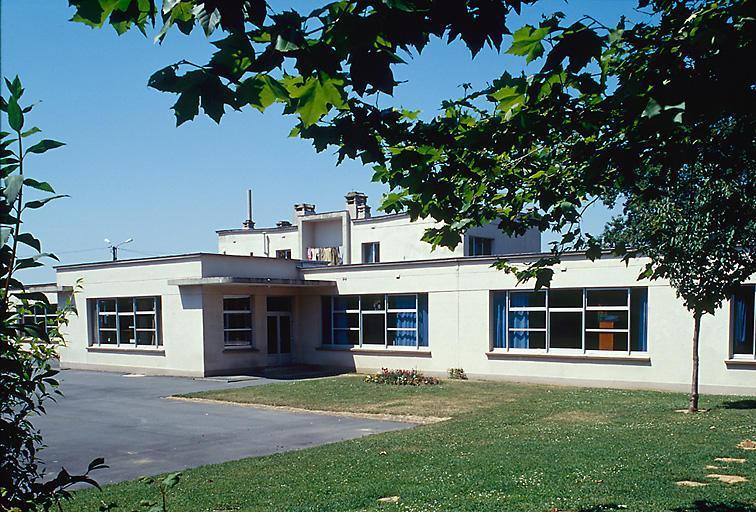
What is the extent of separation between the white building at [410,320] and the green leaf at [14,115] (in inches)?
776

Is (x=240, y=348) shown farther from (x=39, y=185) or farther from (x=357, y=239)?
(x=39, y=185)

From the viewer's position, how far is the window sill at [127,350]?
29.9 m

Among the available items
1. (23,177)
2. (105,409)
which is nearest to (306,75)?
(23,177)

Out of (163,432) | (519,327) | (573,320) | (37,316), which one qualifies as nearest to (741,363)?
(573,320)

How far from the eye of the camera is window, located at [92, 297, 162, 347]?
30.7 metres

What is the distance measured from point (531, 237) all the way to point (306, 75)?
36913mm

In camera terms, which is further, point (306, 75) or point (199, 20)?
point (306, 75)

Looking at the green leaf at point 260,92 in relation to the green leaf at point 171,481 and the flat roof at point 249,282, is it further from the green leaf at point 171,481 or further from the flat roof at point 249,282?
the flat roof at point 249,282

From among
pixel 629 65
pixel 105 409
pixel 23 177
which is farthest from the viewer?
pixel 105 409

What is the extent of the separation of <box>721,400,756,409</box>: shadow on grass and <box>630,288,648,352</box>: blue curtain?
429 centimetres

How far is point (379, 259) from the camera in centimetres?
3925

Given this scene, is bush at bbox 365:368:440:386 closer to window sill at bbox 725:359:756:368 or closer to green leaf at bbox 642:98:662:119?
window sill at bbox 725:359:756:368

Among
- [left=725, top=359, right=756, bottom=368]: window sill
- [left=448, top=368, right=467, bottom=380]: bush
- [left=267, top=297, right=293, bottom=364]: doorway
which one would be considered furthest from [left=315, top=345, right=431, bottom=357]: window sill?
[left=725, top=359, right=756, bottom=368]: window sill

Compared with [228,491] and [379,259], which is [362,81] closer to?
[228,491]
